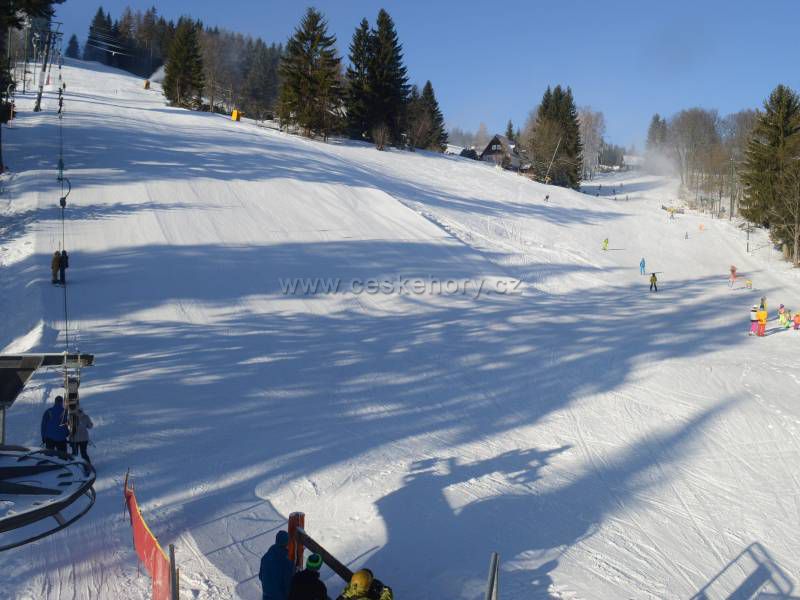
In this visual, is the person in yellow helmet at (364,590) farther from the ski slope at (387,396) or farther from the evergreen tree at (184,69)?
the evergreen tree at (184,69)

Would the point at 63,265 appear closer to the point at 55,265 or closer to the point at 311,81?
the point at 55,265

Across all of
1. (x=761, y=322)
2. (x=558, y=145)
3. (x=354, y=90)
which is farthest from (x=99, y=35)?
(x=761, y=322)

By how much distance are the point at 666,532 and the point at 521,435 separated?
333 cm

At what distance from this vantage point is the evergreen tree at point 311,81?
48750mm

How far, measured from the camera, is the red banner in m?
5.12

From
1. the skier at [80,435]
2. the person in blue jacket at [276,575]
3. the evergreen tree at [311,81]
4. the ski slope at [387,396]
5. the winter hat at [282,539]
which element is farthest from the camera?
the evergreen tree at [311,81]

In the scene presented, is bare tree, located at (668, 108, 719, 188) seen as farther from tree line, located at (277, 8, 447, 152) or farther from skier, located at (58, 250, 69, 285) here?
skier, located at (58, 250, 69, 285)

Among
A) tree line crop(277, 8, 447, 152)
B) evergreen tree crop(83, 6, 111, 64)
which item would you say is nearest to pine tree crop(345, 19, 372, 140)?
tree line crop(277, 8, 447, 152)

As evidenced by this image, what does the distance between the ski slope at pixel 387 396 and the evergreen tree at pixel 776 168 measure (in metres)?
9.38

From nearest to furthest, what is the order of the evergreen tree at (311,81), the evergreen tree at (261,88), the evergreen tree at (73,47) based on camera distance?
1. the evergreen tree at (311,81)
2. the evergreen tree at (261,88)
3. the evergreen tree at (73,47)

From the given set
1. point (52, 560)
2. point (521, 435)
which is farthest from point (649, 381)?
point (52, 560)

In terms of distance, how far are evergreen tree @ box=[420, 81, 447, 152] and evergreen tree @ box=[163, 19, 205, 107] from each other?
23258mm

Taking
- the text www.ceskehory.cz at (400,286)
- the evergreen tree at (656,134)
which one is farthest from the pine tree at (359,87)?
the evergreen tree at (656,134)

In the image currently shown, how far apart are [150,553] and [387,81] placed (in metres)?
54.4
